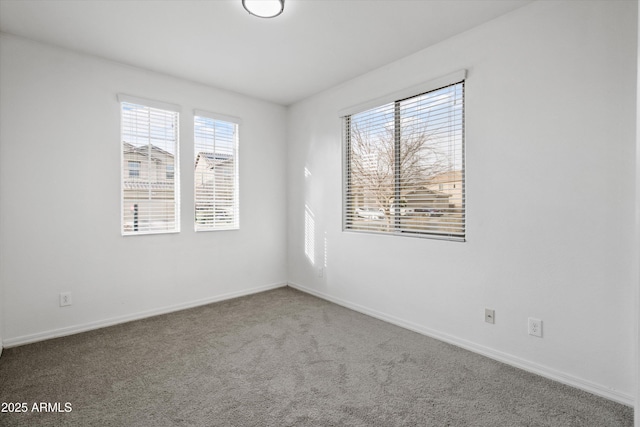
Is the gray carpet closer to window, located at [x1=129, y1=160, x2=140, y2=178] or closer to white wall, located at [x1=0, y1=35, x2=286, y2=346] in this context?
white wall, located at [x1=0, y1=35, x2=286, y2=346]

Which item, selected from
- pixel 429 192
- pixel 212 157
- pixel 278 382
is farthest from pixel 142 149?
pixel 429 192

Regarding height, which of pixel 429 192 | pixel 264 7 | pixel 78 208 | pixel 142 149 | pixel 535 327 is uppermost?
pixel 264 7

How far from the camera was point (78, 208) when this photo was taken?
10.1ft

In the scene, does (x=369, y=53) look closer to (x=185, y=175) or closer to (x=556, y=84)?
(x=556, y=84)

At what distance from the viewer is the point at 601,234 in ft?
6.74

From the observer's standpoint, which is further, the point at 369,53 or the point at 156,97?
the point at 156,97

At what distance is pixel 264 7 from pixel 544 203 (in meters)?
2.39

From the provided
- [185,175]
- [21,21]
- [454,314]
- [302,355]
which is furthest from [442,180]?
[21,21]

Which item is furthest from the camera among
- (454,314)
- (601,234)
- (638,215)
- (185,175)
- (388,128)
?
(185,175)

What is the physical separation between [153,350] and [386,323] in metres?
2.11

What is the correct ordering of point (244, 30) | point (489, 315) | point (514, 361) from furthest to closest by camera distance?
point (244, 30)
point (489, 315)
point (514, 361)

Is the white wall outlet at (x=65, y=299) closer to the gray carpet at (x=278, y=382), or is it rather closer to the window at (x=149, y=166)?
the gray carpet at (x=278, y=382)

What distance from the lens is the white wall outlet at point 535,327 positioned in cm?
231

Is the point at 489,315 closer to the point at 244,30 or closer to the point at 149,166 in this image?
the point at 244,30
